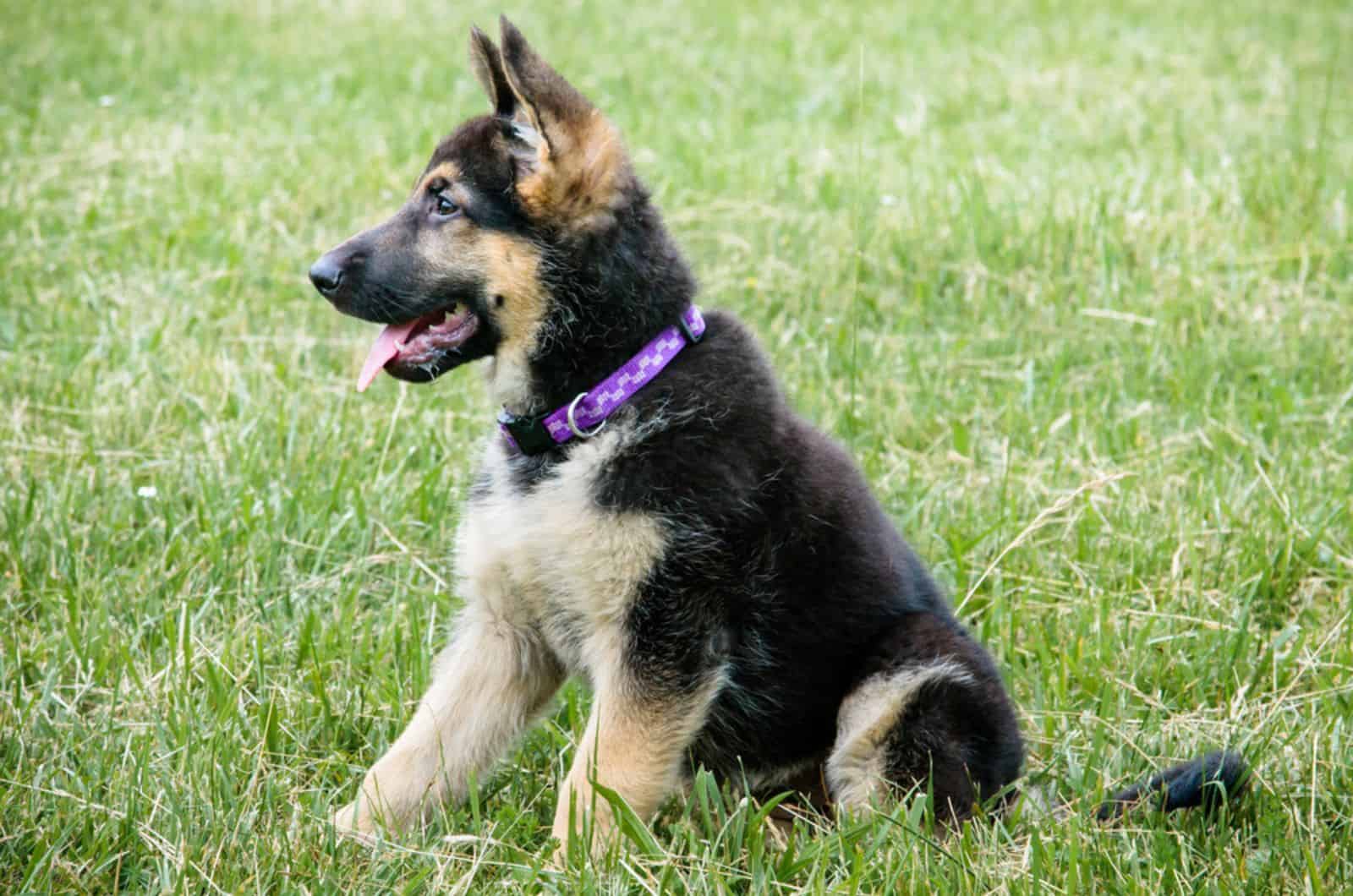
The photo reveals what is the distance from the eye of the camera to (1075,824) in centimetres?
314

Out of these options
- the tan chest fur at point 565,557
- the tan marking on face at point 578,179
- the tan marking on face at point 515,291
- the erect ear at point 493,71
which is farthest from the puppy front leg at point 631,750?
the erect ear at point 493,71

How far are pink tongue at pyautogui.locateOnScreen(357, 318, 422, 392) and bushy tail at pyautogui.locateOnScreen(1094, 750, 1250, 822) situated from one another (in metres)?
2.09

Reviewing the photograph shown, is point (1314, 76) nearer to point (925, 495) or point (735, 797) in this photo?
point (925, 495)

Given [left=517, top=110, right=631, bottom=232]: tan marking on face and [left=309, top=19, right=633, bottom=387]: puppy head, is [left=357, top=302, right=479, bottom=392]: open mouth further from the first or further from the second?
[left=517, top=110, right=631, bottom=232]: tan marking on face

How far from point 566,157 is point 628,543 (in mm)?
964

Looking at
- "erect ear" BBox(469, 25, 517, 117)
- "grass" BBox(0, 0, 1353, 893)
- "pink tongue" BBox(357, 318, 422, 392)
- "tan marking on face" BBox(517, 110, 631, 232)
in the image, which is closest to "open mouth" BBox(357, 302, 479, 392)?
"pink tongue" BBox(357, 318, 422, 392)

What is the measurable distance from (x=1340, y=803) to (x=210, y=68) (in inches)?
397

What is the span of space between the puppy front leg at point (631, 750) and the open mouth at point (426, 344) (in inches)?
37.1

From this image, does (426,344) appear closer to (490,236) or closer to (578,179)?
(490,236)

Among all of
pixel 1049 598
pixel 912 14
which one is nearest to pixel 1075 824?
pixel 1049 598

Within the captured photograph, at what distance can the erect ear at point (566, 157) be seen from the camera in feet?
11.5

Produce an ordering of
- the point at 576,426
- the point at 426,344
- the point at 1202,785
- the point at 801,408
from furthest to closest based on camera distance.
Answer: the point at 801,408, the point at 426,344, the point at 576,426, the point at 1202,785

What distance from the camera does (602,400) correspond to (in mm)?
3527

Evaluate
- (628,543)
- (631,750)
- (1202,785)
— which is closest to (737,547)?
(628,543)
